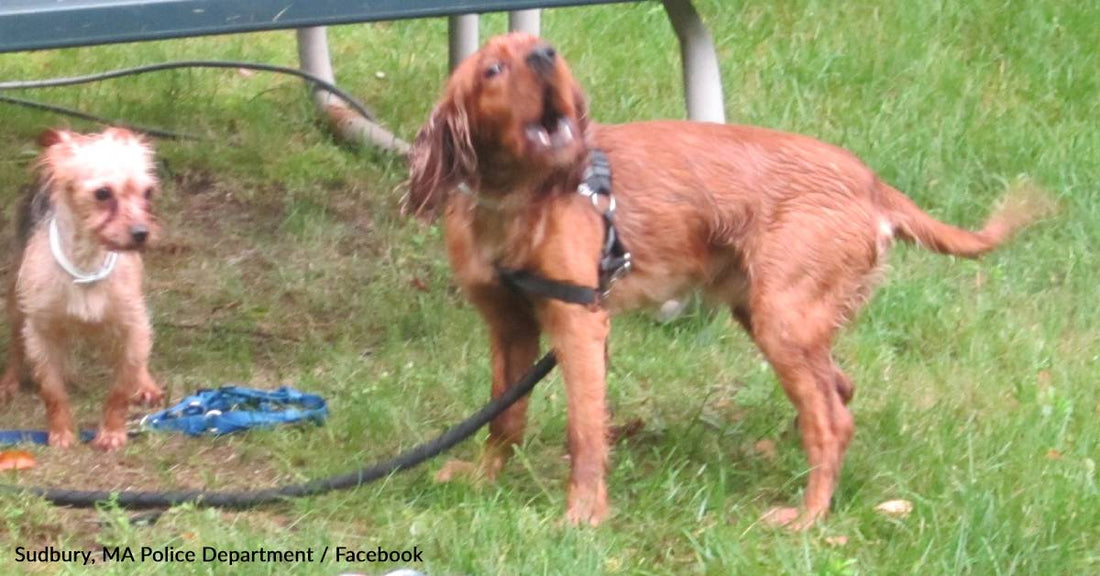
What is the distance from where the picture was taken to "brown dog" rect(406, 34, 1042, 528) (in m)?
3.54

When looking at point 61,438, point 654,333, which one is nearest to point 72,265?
point 61,438

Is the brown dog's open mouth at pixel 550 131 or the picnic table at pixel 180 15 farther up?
the picnic table at pixel 180 15

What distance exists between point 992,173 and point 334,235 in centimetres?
271

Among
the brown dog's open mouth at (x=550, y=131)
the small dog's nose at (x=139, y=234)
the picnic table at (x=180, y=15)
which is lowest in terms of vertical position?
the small dog's nose at (x=139, y=234)

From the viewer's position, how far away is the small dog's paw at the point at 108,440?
13.8ft

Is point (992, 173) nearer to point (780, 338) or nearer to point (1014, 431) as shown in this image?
point (1014, 431)

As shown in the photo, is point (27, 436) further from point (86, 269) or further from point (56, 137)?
point (56, 137)

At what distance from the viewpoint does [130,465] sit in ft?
13.6

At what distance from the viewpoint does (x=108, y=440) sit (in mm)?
4219

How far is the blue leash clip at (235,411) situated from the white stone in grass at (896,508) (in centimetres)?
161

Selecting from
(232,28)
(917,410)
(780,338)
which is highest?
(232,28)

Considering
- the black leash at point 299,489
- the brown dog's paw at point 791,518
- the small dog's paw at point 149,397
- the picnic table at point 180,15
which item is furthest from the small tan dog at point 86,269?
the brown dog's paw at point 791,518

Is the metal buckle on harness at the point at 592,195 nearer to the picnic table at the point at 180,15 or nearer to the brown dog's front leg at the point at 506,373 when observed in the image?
the brown dog's front leg at the point at 506,373


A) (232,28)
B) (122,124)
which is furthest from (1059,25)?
(232,28)
